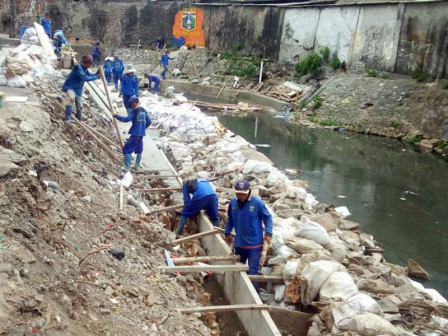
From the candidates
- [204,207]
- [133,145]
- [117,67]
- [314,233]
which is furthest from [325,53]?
[314,233]

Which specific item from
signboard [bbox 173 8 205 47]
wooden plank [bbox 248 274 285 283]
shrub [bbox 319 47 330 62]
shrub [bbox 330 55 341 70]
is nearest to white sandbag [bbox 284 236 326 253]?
wooden plank [bbox 248 274 285 283]

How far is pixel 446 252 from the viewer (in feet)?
25.3

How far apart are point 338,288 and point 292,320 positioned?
1.94 ft

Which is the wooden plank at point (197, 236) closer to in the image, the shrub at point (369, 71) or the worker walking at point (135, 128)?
the worker walking at point (135, 128)

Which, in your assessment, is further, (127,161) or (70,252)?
(127,161)

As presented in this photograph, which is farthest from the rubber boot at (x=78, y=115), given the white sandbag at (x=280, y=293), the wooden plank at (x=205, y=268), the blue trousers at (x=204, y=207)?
the white sandbag at (x=280, y=293)

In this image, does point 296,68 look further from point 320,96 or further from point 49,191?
point 49,191

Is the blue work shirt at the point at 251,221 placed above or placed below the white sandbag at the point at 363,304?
above

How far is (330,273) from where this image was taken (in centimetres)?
510

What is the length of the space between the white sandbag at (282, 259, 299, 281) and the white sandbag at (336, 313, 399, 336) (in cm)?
104

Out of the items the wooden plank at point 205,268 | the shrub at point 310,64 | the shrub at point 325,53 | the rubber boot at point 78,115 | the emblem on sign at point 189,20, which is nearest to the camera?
the wooden plank at point 205,268

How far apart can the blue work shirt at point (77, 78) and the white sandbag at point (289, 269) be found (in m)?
4.94

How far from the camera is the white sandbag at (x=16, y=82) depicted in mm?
8820

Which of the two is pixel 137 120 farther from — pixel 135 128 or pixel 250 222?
pixel 250 222
